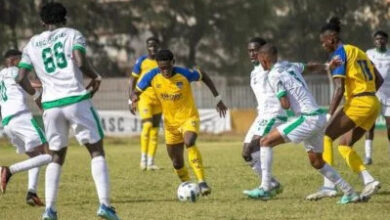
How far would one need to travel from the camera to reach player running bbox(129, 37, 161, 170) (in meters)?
18.6

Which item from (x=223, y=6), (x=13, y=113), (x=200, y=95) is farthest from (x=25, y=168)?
(x=223, y=6)

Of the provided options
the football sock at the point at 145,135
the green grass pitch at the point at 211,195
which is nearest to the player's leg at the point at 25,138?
the green grass pitch at the point at 211,195

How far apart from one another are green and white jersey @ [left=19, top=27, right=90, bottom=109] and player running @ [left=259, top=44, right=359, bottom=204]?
2.67 meters

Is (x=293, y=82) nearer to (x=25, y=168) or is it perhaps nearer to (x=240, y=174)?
(x=25, y=168)

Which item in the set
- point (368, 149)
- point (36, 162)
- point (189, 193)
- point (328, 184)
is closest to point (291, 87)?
point (328, 184)

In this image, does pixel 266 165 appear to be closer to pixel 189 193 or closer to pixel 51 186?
pixel 189 193

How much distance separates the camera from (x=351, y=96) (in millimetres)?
12312

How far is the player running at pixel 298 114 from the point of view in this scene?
11.8 metres

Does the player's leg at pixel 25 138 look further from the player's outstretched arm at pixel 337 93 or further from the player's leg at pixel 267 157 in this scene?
the player's outstretched arm at pixel 337 93

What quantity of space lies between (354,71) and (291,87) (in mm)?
909

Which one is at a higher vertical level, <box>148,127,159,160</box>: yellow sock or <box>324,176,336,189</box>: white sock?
<box>324,176,336,189</box>: white sock

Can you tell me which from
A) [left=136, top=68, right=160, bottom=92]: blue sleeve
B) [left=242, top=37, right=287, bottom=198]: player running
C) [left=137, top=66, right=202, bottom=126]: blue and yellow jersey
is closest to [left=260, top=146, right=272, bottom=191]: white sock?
[left=242, top=37, right=287, bottom=198]: player running

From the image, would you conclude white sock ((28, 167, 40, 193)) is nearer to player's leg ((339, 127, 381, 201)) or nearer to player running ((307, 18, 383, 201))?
player running ((307, 18, 383, 201))

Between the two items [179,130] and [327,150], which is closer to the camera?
[327,150]
